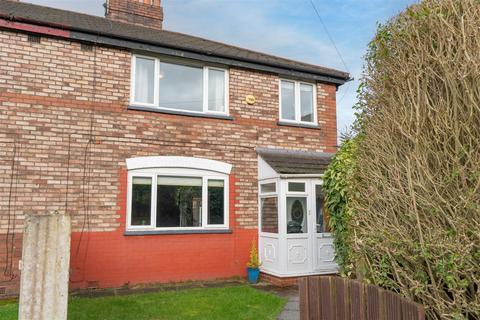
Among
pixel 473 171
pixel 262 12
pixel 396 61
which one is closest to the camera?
pixel 473 171

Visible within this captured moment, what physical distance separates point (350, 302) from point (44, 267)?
2929 millimetres

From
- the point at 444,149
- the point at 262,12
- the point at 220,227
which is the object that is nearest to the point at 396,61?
the point at 444,149

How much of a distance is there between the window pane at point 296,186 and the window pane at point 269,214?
1.49 ft

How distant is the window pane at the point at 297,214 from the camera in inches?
355

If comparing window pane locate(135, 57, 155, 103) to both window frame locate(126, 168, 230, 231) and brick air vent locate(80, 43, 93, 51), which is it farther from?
window frame locate(126, 168, 230, 231)

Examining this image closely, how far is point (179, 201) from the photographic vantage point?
8.92 m

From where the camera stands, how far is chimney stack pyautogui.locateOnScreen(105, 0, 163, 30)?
1135 centimetres

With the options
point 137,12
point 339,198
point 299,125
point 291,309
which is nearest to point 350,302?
point 339,198

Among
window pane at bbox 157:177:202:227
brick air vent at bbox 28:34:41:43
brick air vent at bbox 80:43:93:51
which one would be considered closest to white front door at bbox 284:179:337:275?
window pane at bbox 157:177:202:227

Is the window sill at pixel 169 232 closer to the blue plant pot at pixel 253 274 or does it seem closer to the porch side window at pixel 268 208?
the porch side window at pixel 268 208

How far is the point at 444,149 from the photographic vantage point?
3178 mm

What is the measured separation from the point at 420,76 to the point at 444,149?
760 millimetres

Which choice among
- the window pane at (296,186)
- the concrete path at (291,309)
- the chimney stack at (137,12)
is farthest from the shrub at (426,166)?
the chimney stack at (137,12)

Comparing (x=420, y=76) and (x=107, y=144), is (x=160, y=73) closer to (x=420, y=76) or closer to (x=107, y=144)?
(x=107, y=144)
